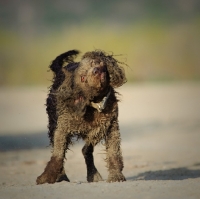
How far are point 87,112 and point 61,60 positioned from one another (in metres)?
1.42

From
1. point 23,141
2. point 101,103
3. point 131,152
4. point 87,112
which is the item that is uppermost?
point 101,103

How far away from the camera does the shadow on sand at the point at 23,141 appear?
68.3ft

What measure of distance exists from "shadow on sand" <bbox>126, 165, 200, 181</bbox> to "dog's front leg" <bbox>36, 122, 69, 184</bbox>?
8.88 feet

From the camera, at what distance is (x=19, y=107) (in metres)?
34.0

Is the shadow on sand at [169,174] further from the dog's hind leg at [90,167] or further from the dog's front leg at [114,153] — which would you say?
the dog's front leg at [114,153]

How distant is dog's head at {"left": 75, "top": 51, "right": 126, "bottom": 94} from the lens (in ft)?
39.4

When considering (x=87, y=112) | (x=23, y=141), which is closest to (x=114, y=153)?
(x=87, y=112)

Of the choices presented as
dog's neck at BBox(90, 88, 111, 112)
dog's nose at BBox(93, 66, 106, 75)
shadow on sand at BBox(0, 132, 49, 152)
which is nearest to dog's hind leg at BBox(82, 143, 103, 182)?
dog's neck at BBox(90, 88, 111, 112)

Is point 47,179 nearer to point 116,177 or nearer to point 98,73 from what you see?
point 116,177

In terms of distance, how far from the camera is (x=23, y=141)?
2206cm

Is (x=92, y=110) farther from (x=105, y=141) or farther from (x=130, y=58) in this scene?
(x=130, y=58)

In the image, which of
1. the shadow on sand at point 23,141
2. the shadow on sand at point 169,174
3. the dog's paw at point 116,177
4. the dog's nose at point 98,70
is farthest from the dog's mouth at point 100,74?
the shadow on sand at point 23,141

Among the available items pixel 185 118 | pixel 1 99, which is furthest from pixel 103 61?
pixel 1 99

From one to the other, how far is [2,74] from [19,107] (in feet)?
38.2
